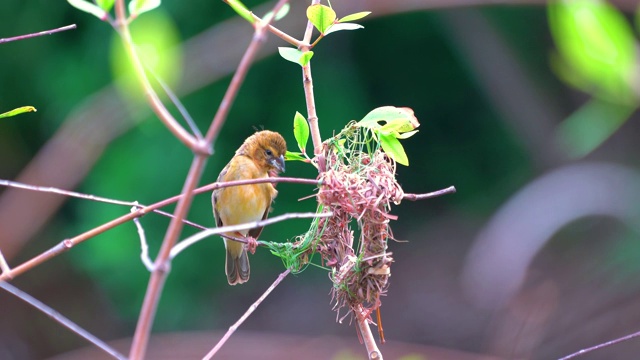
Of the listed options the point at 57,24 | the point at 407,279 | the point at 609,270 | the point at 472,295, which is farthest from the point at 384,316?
the point at 57,24

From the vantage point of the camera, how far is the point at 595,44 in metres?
0.82

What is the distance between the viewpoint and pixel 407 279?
27.6ft

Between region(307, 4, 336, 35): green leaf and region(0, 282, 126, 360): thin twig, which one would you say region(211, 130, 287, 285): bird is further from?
region(0, 282, 126, 360): thin twig

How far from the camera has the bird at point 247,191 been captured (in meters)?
4.00

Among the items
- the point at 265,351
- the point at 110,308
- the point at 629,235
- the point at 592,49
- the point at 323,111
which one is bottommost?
the point at 592,49

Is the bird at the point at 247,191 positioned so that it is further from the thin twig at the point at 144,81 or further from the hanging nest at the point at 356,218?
the thin twig at the point at 144,81

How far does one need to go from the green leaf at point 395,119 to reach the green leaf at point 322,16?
0.25 meters

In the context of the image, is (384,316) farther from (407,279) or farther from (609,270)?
(609,270)

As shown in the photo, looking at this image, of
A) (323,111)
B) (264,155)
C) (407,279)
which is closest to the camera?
(264,155)

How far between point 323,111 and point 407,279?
2.25m

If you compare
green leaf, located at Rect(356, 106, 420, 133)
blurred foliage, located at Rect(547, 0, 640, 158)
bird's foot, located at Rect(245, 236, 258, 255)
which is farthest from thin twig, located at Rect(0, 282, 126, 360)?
bird's foot, located at Rect(245, 236, 258, 255)

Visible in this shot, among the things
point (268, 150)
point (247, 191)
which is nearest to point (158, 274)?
point (268, 150)

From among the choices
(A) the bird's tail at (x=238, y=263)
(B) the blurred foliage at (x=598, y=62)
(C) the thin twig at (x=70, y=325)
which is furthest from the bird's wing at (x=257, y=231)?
(B) the blurred foliage at (x=598, y=62)

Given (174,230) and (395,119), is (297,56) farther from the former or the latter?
(174,230)
